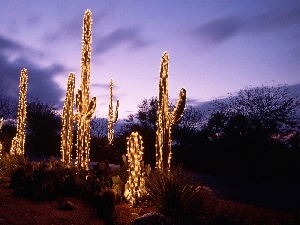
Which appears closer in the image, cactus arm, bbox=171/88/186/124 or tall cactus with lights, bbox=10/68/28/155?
cactus arm, bbox=171/88/186/124

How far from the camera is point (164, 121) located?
10.0 metres

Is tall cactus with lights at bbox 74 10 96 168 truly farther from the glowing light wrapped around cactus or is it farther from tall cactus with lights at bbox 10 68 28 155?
tall cactus with lights at bbox 10 68 28 155

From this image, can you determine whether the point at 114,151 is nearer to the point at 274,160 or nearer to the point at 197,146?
the point at 197,146

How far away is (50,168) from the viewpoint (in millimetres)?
10320

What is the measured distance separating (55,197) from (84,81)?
4.04 meters

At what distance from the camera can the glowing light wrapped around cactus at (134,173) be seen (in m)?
8.87

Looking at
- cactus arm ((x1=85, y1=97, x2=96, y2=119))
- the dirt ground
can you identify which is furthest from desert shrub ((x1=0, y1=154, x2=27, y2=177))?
cactus arm ((x1=85, y1=97, x2=96, y2=119))

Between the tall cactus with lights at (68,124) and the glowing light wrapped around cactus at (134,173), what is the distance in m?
3.40

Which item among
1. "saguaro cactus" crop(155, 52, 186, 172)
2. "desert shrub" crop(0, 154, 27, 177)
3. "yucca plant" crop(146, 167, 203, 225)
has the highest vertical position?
"saguaro cactus" crop(155, 52, 186, 172)

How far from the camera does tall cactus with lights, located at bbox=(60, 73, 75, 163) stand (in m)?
12.1

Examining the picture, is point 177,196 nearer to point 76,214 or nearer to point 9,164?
point 76,214

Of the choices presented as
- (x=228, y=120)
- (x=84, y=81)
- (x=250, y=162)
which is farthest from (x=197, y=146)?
(x=84, y=81)

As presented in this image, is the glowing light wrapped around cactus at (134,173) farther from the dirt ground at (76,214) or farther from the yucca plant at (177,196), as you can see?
the yucca plant at (177,196)

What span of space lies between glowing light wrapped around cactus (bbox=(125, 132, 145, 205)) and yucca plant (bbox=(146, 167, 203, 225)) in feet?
2.68
